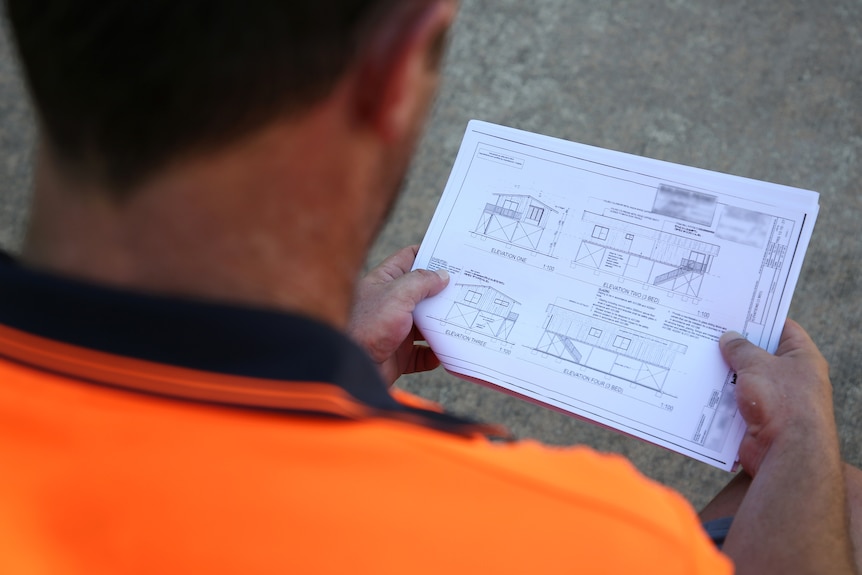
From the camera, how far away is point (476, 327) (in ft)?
3.37

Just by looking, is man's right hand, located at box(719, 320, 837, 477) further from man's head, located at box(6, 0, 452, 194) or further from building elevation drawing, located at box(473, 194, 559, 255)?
man's head, located at box(6, 0, 452, 194)

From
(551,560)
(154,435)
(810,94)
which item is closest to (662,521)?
(551,560)

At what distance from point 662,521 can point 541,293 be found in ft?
1.78

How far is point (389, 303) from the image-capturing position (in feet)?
3.34

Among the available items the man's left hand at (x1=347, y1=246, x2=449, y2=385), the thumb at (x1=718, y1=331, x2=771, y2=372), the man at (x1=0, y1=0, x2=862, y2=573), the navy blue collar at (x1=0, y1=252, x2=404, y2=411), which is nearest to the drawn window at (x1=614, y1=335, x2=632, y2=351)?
the thumb at (x1=718, y1=331, x2=771, y2=372)

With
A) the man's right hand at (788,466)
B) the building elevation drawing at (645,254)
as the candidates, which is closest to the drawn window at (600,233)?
the building elevation drawing at (645,254)

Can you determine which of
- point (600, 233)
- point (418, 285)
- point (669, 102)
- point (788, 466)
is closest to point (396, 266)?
point (418, 285)

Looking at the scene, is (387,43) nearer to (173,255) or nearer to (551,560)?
(173,255)

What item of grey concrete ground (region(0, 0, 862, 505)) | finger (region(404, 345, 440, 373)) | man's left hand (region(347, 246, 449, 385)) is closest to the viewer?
man's left hand (region(347, 246, 449, 385))

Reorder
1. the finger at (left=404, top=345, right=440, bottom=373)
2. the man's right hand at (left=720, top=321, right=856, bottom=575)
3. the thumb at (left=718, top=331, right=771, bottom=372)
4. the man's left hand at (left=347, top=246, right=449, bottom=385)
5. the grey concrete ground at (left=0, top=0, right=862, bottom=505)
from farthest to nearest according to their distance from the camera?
the grey concrete ground at (left=0, top=0, right=862, bottom=505), the finger at (left=404, top=345, right=440, bottom=373), the man's left hand at (left=347, top=246, right=449, bottom=385), the thumb at (left=718, top=331, right=771, bottom=372), the man's right hand at (left=720, top=321, right=856, bottom=575)

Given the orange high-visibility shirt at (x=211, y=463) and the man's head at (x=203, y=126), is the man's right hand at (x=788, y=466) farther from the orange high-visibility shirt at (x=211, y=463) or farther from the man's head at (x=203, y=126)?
the man's head at (x=203, y=126)

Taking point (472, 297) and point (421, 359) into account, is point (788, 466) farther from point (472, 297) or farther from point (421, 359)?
point (421, 359)

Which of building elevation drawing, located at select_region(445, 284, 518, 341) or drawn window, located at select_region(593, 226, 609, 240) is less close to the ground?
drawn window, located at select_region(593, 226, 609, 240)

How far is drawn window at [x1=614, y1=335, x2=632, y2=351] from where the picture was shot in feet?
3.21
